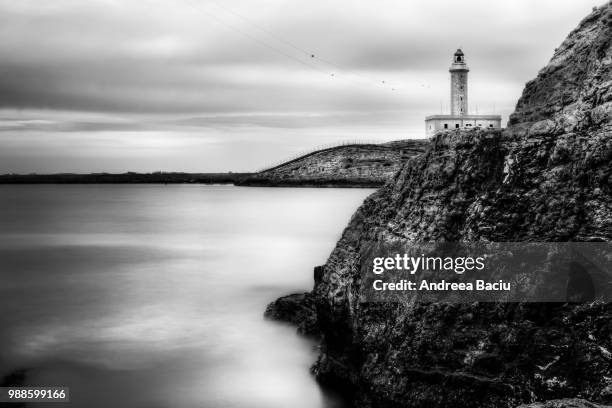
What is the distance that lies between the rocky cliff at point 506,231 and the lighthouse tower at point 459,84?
8024 centimetres

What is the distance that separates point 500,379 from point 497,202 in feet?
5.49

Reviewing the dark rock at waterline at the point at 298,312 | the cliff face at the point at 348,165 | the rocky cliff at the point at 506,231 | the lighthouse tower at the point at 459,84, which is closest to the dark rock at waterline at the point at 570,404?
the rocky cliff at the point at 506,231

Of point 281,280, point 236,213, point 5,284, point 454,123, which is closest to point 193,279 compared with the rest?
point 281,280

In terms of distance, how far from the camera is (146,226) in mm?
44281

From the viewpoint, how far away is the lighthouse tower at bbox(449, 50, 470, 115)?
8444 centimetres

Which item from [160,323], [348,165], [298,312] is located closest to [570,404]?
[298,312]

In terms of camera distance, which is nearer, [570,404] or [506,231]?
[570,404]

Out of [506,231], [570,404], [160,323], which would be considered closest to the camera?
[570,404]

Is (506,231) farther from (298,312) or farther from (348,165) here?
(348,165)

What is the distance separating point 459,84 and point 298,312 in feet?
258

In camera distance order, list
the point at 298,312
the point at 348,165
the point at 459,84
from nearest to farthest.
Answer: the point at 298,312, the point at 459,84, the point at 348,165

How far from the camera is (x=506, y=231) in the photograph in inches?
241

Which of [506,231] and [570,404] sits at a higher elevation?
[506,231]

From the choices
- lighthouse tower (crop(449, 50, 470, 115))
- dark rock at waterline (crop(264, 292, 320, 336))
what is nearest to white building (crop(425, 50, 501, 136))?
lighthouse tower (crop(449, 50, 470, 115))
